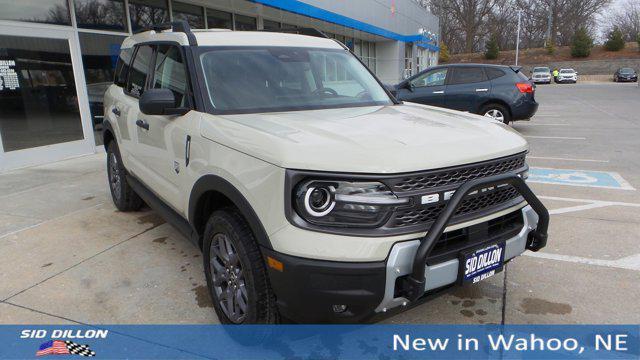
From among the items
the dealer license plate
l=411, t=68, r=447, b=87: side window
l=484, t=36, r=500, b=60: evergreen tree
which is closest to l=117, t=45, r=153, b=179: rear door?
the dealer license plate

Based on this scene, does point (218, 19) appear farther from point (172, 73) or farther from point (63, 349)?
point (63, 349)

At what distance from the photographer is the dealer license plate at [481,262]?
244cm

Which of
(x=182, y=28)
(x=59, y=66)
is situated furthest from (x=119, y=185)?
(x=59, y=66)

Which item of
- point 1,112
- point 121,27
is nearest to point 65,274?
point 1,112

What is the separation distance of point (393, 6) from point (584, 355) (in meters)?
28.8

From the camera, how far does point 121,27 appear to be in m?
9.84

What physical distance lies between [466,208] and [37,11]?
28.3 feet

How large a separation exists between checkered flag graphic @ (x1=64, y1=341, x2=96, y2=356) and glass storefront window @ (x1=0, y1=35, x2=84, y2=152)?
632cm

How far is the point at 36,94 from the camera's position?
8.36 meters

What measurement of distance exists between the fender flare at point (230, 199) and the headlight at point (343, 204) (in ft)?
0.87

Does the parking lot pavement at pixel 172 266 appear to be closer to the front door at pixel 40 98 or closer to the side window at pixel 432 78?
the front door at pixel 40 98

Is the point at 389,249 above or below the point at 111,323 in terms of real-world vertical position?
above

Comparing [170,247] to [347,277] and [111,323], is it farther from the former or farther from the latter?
[347,277]

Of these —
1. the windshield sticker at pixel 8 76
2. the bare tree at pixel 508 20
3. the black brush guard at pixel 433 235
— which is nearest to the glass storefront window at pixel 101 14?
the windshield sticker at pixel 8 76
